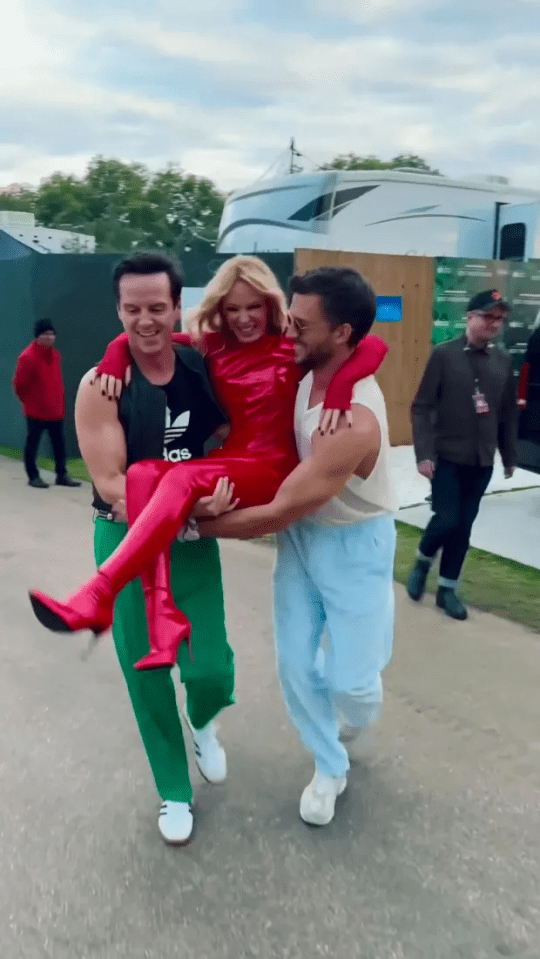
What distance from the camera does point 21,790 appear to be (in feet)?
10.2

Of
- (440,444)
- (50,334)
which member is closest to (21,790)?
(440,444)

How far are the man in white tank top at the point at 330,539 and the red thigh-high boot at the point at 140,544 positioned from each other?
0.52 ft

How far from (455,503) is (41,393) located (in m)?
5.14

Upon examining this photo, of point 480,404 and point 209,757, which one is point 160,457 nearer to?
point 209,757

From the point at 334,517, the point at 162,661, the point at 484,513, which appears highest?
the point at 334,517

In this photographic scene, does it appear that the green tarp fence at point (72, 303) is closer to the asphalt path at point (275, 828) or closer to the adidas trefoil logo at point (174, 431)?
the asphalt path at point (275, 828)

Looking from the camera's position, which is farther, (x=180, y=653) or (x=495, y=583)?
(x=495, y=583)

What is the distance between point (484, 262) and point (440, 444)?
6.36 meters

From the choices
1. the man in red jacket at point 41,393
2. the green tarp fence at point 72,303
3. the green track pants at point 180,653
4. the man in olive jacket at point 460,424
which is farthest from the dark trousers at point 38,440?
the green track pants at point 180,653

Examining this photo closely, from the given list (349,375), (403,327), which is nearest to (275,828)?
(349,375)

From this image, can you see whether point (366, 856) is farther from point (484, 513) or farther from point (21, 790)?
point (484, 513)

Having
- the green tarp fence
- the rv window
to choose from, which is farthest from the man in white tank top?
the rv window

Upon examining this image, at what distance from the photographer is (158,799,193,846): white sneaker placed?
2771 mm

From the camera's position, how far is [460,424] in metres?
4.68
